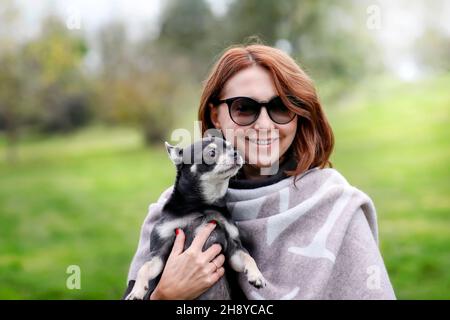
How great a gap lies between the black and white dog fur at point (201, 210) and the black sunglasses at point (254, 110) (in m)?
0.16

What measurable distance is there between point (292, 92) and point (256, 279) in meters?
0.98

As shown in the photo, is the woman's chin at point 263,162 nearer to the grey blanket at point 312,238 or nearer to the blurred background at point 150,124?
the grey blanket at point 312,238

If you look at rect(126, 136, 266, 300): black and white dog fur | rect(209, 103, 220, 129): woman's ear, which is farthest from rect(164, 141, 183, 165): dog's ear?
rect(209, 103, 220, 129): woman's ear

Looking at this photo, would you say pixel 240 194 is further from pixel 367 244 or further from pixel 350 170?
pixel 350 170

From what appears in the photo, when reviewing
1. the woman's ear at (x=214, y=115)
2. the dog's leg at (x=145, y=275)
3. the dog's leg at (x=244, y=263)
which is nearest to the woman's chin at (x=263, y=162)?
the woman's ear at (x=214, y=115)

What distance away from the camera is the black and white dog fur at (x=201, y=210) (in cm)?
282

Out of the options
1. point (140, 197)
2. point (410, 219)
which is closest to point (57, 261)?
point (140, 197)

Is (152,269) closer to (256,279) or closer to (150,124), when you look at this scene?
(256,279)

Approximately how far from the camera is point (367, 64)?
44.7 ft

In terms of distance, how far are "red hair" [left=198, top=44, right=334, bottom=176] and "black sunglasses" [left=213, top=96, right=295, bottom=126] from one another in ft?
0.12

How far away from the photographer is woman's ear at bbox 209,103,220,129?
3090 millimetres

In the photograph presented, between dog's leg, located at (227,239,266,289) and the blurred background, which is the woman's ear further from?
the blurred background

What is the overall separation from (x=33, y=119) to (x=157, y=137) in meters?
3.86
